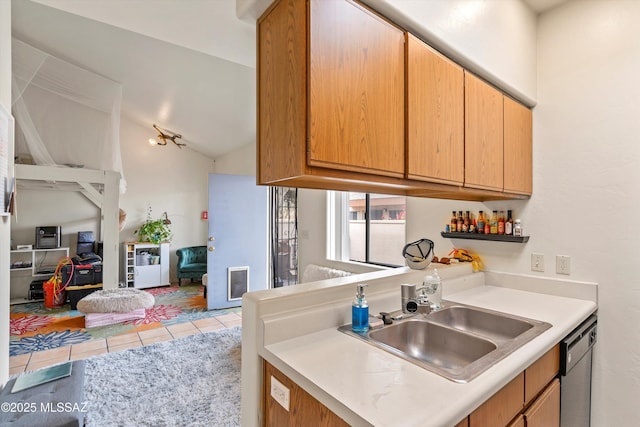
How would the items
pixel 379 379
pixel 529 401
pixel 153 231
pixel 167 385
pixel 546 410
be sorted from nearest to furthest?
pixel 379 379 < pixel 529 401 < pixel 546 410 < pixel 167 385 < pixel 153 231

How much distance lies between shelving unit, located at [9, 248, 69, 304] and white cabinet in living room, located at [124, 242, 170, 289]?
3.41 ft

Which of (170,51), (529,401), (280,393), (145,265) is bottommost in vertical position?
(145,265)

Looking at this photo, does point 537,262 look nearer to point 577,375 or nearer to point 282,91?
point 577,375

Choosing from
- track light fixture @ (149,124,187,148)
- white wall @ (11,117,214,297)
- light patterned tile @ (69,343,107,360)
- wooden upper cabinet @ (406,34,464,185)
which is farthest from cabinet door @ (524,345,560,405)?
white wall @ (11,117,214,297)

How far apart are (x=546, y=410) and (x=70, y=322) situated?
5.22 meters

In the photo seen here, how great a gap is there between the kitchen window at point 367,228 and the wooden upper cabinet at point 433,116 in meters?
1.55

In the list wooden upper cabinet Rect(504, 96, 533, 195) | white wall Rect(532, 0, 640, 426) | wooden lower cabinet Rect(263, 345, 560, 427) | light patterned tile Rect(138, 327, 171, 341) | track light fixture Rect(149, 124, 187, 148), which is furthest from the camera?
track light fixture Rect(149, 124, 187, 148)

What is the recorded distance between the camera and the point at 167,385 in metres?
2.48

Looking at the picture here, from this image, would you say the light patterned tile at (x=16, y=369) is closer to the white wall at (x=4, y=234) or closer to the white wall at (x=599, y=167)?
the white wall at (x=4, y=234)

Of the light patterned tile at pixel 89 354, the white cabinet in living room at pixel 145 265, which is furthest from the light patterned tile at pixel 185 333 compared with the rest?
the white cabinet in living room at pixel 145 265

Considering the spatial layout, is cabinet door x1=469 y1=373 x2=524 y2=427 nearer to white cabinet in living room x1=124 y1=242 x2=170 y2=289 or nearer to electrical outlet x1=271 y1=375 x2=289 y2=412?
electrical outlet x1=271 y1=375 x2=289 y2=412

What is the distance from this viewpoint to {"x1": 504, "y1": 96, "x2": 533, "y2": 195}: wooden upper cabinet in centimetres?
187

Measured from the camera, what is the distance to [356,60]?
1.12 m

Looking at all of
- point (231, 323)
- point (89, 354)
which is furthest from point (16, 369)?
point (231, 323)
